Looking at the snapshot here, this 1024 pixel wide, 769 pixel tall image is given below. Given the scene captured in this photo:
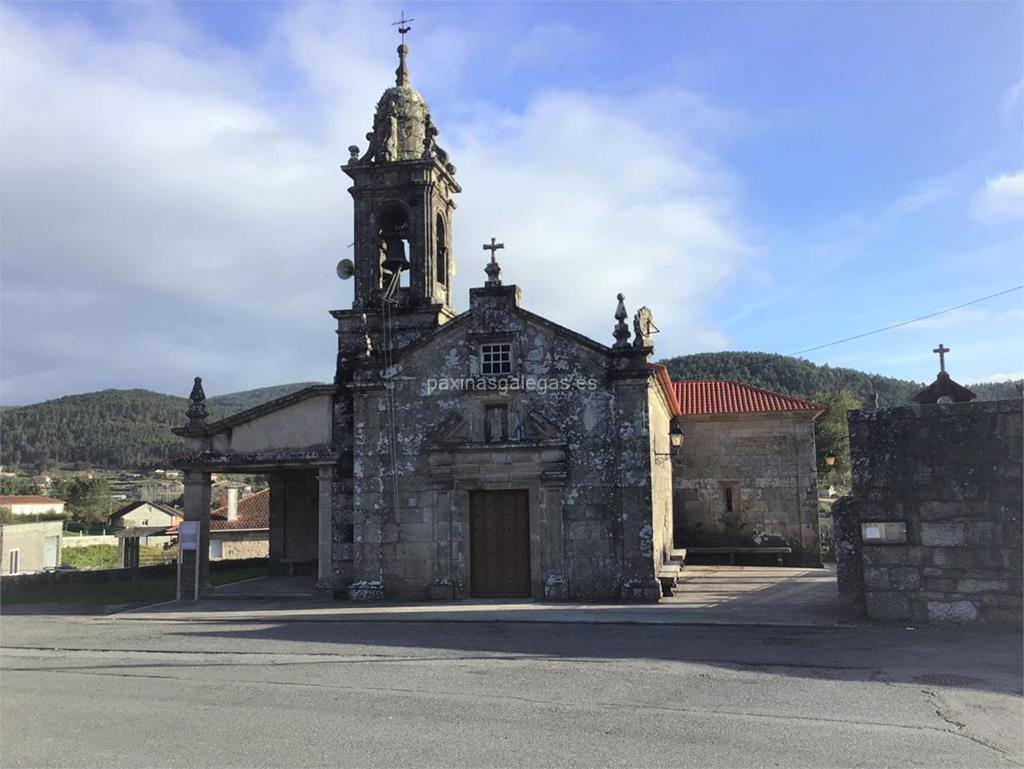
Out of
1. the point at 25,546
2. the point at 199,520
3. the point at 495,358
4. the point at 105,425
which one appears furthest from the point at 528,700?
the point at 105,425

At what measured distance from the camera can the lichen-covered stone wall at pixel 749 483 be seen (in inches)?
952

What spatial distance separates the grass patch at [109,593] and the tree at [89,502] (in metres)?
56.2

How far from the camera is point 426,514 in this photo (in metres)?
17.2

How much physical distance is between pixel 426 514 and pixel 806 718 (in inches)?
435

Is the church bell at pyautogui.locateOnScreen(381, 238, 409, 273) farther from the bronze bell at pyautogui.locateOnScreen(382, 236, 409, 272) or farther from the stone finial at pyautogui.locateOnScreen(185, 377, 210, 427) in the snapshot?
the stone finial at pyautogui.locateOnScreen(185, 377, 210, 427)

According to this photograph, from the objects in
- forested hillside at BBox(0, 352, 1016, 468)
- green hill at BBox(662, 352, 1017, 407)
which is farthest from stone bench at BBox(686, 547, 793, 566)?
forested hillside at BBox(0, 352, 1016, 468)

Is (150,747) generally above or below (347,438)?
below

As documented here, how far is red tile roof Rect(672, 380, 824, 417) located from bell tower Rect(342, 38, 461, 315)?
975 cm

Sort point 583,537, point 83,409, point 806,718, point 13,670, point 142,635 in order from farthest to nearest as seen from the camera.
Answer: point 83,409, point 583,537, point 142,635, point 13,670, point 806,718

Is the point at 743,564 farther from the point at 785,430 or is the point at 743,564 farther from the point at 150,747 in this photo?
the point at 150,747

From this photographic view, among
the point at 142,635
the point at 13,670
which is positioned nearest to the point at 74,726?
the point at 13,670

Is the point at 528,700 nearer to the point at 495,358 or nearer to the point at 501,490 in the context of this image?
the point at 501,490

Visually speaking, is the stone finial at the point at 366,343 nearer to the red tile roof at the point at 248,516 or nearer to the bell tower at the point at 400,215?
the bell tower at the point at 400,215

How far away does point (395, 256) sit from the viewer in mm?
20219
